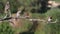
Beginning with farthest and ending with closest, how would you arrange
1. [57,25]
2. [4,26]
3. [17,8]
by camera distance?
[17,8]
[57,25]
[4,26]

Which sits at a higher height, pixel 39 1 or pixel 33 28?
pixel 39 1

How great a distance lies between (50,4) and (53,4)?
0.81 ft

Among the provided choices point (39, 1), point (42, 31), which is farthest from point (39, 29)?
point (39, 1)

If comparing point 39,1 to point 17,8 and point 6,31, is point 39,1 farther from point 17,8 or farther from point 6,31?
point 6,31

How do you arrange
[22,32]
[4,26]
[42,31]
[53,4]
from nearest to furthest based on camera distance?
[4,26] → [42,31] → [22,32] → [53,4]

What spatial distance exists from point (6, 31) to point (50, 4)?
46.9 feet

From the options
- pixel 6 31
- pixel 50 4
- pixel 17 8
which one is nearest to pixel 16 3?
pixel 17 8

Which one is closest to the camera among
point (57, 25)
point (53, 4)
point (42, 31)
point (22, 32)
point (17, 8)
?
point (57, 25)

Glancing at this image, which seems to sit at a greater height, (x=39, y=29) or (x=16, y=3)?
(x=16, y=3)

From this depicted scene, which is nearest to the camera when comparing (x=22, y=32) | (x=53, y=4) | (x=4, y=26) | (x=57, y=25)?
(x=4, y=26)

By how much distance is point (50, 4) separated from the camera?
21.9 meters

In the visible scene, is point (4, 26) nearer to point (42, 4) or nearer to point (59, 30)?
point (59, 30)

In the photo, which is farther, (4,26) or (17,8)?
(17,8)

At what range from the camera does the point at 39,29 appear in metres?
11.5
